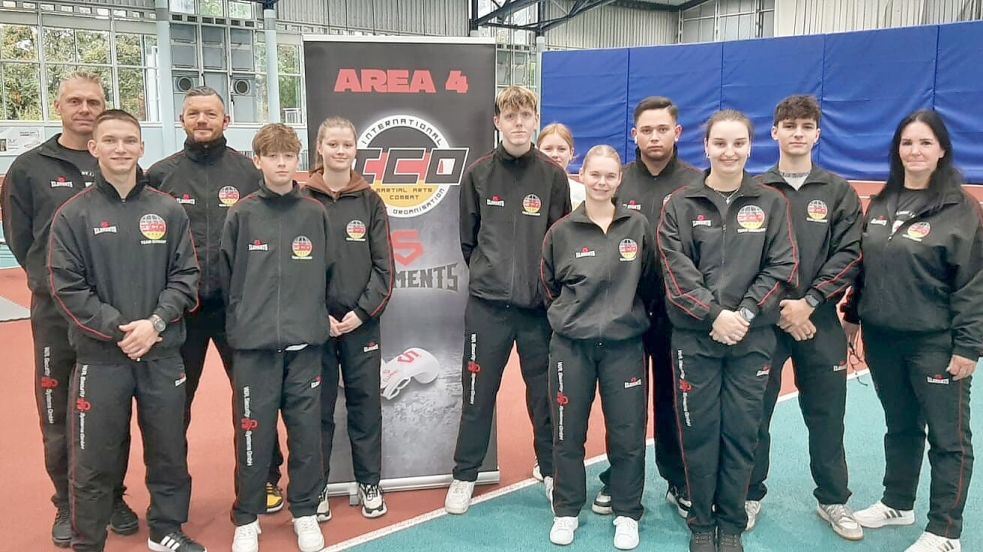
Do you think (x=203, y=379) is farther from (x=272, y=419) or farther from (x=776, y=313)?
(x=776, y=313)

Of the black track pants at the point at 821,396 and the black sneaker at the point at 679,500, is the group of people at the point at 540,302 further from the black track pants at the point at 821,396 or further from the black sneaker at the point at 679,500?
the black sneaker at the point at 679,500

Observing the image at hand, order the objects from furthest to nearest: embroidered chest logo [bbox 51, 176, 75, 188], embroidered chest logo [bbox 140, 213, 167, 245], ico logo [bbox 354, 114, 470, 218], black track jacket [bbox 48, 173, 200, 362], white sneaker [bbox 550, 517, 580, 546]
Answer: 1. ico logo [bbox 354, 114, 470, 218]
2. white sneaker [bbox 550, 517, 580, 546]
3. embroidered chest logo [bbox 51, 176, 75, 188]
4. embroidered chest logo [bbox 140, 213, 167, 245]
5. black track jacket [bbox 48, 173, 200, 362]

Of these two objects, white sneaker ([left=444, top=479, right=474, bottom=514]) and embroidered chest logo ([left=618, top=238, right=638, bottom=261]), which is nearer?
embroidered chest logo ([left=618, top=238, right=638, bottom=261])

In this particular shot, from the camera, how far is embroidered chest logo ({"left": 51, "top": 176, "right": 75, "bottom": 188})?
10.1 feet

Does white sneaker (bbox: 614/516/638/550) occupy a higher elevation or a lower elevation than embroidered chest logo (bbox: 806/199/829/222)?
lower

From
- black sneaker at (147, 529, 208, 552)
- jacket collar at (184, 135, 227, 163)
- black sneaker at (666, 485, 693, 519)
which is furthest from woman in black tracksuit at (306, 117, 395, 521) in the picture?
black sneaker at (666, 485, 693, 519)

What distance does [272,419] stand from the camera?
3.08 m

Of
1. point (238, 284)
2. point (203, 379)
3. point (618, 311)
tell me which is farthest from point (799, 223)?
point (203, 379)

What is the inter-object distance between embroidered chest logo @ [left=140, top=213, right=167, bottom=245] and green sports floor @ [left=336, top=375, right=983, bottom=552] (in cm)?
151

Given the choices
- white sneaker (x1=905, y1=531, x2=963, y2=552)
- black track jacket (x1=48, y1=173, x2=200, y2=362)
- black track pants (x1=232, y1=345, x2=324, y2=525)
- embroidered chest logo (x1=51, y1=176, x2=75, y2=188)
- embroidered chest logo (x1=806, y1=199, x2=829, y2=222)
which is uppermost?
embroidered chest logo (x1=51, y1=176, x2=75, y2=188)

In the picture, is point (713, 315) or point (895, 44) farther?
point (895, 44)

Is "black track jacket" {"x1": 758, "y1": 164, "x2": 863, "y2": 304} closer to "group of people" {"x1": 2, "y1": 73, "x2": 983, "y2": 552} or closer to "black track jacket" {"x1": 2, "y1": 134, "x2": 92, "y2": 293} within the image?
"group of people" {"x1": 2, "y1": 73, "x2": 983, "y2": 552}

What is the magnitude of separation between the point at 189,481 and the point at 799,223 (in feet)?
9.15

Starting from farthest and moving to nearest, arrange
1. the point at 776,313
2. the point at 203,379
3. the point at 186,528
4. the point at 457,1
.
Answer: the point at 457,1
the point at 203,379
the point at 186,528
the point at 776,313
